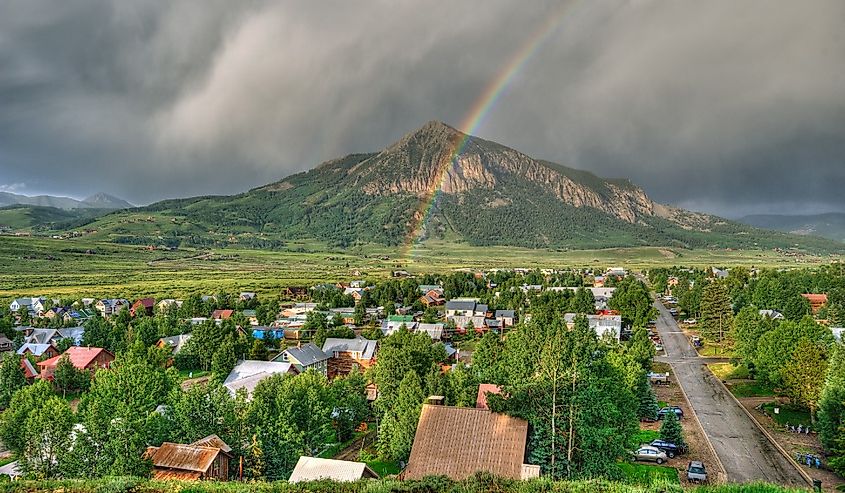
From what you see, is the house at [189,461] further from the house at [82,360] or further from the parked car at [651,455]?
the house at [82,360]

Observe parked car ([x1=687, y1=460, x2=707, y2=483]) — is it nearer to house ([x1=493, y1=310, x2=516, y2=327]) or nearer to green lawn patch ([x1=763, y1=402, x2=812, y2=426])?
green lawn patch ([x1=763, y1=402, x2=812, y2=426])

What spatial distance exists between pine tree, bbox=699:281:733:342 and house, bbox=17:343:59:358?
82281mm

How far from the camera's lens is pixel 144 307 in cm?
9612

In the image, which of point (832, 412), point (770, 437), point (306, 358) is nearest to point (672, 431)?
point (770, 437)

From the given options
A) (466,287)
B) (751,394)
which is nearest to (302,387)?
(751,394)

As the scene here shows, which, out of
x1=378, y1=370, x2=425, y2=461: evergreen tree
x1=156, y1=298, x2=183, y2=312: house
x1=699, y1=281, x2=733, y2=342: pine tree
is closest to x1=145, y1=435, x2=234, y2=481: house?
x1=378, y1=370, x2=425, y2=461: evergreen tree

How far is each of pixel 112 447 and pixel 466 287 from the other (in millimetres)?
103987

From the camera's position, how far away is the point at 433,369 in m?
36.9

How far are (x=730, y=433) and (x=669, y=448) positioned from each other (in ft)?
24.1

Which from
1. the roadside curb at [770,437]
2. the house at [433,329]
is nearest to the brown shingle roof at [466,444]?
the roadside curb at [770,437]

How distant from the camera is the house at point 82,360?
57.8 m

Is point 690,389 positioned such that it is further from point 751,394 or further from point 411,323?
point 411,323

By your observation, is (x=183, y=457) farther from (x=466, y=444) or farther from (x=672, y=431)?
(x=672, y=431)

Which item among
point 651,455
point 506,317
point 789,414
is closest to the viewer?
point 651,455
